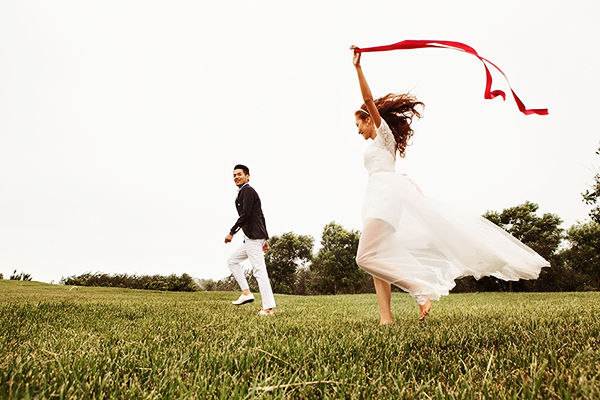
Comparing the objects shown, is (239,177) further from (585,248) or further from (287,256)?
(287,256)

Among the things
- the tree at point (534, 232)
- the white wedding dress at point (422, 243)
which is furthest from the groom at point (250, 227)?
the tree at point (534, 232)

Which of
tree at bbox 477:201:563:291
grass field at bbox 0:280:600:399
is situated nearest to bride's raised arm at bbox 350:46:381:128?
grass field at bbox 0:280:600:399

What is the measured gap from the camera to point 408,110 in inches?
191

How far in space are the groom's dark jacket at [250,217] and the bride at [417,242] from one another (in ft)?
10.2

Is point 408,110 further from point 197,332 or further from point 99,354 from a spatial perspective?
point 99,354

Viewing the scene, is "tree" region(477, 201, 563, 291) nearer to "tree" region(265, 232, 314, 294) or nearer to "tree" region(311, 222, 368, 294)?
"tree" region(311, 222, 368, 294)

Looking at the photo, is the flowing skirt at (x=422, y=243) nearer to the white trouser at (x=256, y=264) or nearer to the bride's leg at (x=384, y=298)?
the bride's leg at (x=384, y=298)

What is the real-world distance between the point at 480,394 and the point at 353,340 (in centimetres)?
128

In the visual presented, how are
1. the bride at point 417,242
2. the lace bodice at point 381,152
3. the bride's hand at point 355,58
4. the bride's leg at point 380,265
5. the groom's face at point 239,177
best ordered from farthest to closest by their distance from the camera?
1. the groom's face at point 239,177
2. the lace bodice at point 381,152
3. the bride's hand at point 355,58
4. the bride's leg at point 380,265
5. the bride at point 417,242

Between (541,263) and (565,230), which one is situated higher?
(565,230)

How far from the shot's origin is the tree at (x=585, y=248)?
1250 inches

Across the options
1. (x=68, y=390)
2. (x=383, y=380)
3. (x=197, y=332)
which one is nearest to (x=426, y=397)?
(x=383, y=380)

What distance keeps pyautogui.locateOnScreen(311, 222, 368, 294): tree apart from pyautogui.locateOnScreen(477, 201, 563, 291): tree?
1576cm

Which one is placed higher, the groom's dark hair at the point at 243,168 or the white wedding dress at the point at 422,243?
the groom's dark hair at the point at 243,168
